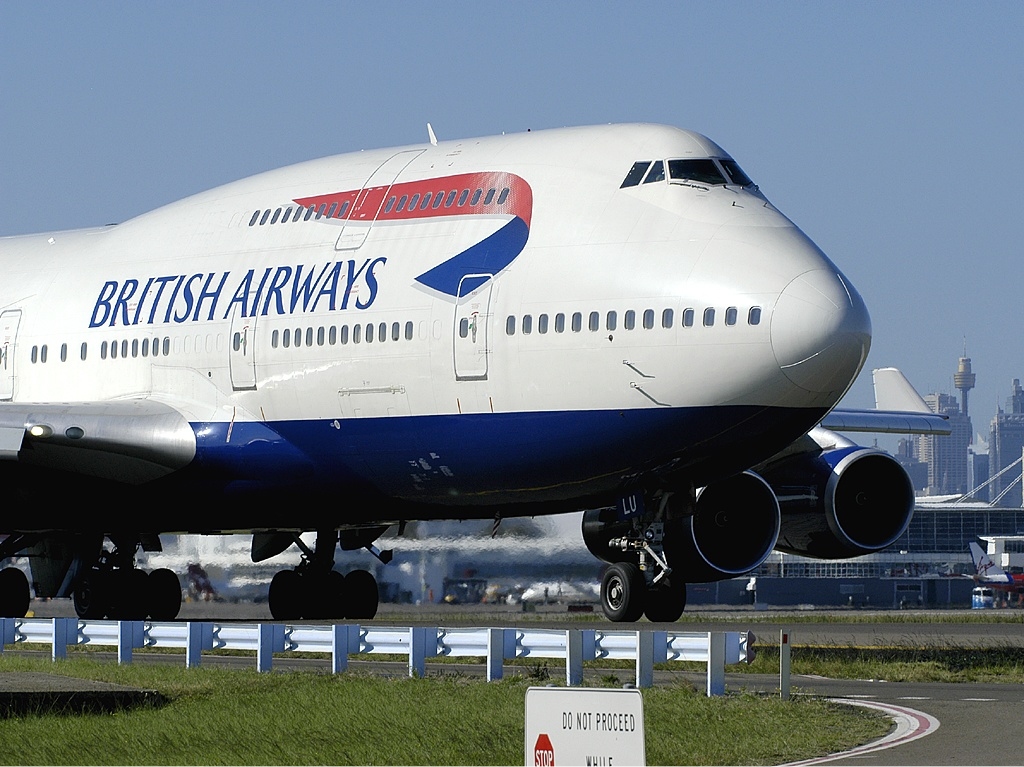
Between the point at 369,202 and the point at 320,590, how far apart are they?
738 cm

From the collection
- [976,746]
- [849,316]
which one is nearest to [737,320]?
[849,316]

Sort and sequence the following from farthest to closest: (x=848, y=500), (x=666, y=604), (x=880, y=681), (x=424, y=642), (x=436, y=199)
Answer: (x=848, y=500), (x=436, y=199), (x=666, y=604), (x=880, y=681), (x=424, y=642)

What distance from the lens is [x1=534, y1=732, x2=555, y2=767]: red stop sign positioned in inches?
304

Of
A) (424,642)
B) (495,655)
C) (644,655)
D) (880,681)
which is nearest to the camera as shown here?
(644,655)

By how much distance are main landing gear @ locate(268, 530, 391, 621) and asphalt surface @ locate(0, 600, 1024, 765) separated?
3439 mm

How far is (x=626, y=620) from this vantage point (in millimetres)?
21312

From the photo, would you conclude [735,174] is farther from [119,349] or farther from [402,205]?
[119,349]

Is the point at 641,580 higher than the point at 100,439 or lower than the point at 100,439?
lower

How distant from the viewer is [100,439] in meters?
24.0

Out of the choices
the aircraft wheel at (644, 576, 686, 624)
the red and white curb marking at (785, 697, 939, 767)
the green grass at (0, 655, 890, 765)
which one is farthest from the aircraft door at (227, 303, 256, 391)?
the red and white curb marking at (785, 697, 939, 767)

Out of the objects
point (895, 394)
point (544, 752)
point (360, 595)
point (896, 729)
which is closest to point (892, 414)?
point (895, 394)

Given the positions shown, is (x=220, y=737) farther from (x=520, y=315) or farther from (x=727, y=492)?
(x=727, y=492)

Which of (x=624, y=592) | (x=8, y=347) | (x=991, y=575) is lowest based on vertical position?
(x=991, y=575)

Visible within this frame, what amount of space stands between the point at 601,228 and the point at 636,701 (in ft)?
45.6
